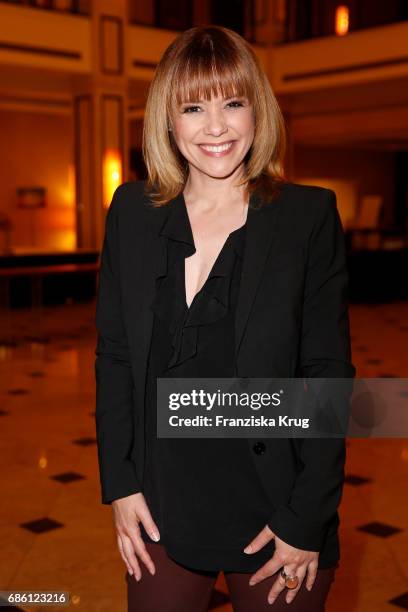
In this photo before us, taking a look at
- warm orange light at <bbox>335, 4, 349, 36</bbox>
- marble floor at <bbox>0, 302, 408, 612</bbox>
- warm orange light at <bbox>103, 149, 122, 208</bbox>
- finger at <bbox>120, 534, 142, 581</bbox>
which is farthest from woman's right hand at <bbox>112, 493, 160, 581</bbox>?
warm orange light at <bbox>335, 4, 349, 36</bbox>

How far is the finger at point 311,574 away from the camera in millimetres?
1380

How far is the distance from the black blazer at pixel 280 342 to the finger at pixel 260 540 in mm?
20

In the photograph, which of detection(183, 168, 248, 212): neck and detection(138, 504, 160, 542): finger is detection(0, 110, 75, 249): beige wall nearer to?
detection(183, 168, 248, 212): neck

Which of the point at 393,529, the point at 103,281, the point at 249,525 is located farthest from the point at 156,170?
the point at 393,529

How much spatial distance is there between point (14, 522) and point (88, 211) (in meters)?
9.50

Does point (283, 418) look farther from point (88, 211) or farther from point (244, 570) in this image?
point (88, 211)

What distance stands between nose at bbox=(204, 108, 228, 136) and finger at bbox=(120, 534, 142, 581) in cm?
75

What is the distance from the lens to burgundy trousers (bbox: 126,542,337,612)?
1397 millimetres

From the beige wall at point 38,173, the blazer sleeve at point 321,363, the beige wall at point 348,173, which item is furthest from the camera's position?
the beige wall at point 348,173

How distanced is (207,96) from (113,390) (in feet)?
1.84

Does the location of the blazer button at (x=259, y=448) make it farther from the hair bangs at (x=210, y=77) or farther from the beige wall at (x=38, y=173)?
the beige wall at (x=38, y=173)

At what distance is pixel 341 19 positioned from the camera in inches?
543

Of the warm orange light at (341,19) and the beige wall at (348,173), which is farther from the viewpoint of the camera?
the beige wall at (348,173)

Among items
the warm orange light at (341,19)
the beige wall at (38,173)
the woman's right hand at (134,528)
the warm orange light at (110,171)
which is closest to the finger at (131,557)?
the woman's right hand at (134,528)
